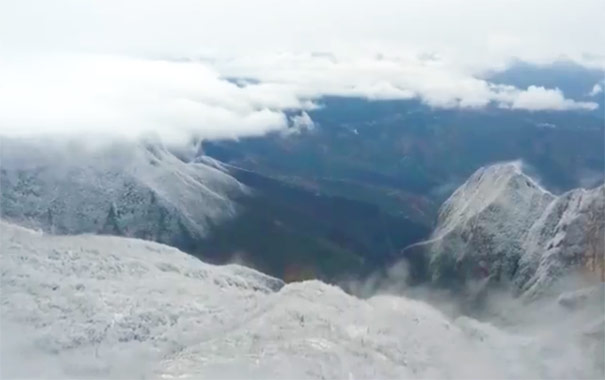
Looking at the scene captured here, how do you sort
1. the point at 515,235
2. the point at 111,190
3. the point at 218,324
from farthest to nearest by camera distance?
1. the point at 515,235
2. the point at 111,190
3. the point at 218,324

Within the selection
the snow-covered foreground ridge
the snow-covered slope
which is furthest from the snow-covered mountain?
the snow-covered slope

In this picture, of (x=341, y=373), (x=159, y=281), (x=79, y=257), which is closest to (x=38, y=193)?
(x=79, y=257)

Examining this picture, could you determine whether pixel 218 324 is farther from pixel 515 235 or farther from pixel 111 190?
pixel 515 235

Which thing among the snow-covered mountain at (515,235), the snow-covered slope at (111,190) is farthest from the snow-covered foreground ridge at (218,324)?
the snow-covered mountain at (515,235)

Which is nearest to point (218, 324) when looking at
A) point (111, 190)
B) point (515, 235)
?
point (111, 190)

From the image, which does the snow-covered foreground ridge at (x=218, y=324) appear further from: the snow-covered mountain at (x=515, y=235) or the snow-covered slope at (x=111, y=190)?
the snow-covered mountain at (x=515, y=235)

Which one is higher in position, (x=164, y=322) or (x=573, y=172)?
(x=573, y=172)

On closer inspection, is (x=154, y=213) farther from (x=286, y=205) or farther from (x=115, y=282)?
(x=286, y=205)
